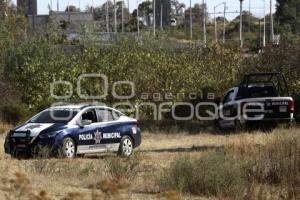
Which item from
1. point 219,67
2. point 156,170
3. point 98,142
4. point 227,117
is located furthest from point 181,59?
point 156,170

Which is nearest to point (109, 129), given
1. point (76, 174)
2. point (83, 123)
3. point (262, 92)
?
point (83, 123)

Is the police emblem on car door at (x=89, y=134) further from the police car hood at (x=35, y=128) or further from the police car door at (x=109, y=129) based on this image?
the police car hood at (x=35, y=128)

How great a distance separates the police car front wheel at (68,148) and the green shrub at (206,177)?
22.3 ft

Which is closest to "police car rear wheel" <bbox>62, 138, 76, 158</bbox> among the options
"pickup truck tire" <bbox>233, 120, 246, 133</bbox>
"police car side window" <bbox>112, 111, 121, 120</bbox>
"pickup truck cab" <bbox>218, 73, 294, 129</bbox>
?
"police car side window" <bbox>112, 111, 121, 120</bbox>

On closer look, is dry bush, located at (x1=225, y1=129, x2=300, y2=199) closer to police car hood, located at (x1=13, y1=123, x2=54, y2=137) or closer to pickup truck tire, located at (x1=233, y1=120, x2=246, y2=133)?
police car hood, located at (x1=13, y1=123, x2=54, y2=137)

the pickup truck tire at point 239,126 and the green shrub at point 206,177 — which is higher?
the green shrub at point 206,177

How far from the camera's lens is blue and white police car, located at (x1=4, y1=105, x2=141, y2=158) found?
19641 mm

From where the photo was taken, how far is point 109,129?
21.4 m

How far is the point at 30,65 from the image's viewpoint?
35.9 m

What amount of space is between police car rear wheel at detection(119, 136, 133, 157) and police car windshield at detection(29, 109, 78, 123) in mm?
1855

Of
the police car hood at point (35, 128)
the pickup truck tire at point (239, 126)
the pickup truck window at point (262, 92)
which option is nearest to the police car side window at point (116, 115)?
the police car hood at point (35, 128)

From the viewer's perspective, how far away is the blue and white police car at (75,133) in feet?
64.4

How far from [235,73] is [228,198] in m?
26.2

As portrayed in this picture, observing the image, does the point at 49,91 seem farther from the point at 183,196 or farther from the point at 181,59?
the point at 183,196
